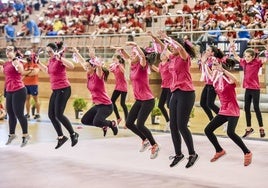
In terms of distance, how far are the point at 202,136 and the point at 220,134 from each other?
16.8 inches

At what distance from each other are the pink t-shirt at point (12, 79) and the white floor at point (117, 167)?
1121 mm

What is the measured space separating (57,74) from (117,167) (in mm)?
2407

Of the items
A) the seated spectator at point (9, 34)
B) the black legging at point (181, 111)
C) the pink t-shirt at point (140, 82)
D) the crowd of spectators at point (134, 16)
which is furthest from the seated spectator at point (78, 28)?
the black legging at point (181, 111)

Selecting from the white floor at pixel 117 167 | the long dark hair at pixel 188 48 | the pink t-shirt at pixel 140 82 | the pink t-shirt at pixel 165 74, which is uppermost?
the long dark hair at pixel 188 48

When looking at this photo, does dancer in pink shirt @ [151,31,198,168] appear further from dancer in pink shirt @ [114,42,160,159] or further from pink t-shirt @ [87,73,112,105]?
pink t-shirt @ [87,73,112,105]

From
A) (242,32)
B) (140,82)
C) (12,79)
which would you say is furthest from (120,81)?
(242,32)

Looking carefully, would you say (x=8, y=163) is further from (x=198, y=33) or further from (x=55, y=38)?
(x=55, y=38)

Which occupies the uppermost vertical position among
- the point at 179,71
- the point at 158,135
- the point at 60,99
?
the point at 179,71

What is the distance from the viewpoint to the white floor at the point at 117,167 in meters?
7.98

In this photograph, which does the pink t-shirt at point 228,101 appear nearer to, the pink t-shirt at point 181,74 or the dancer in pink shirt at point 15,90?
the pink t-shirt at point 181,74

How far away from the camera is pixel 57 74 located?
1078 centimetres

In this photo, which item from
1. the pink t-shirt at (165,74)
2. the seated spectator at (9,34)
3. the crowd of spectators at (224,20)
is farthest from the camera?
the seated spectator at (9,34)

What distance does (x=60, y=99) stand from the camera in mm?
10664

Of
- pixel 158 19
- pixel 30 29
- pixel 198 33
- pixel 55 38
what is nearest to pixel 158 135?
pixel 198 33
